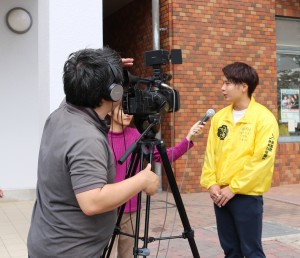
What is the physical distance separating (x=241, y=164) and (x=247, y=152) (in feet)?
0.30

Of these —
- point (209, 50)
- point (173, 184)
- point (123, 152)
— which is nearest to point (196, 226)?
point (123, 152)

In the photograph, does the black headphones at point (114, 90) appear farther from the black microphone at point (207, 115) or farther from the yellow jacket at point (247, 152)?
the yellow jacket at point (247, 152)

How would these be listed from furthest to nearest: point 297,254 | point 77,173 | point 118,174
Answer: point 297,254 < point 118,174 < point 77,173

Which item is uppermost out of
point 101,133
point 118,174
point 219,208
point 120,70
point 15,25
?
point 15,25

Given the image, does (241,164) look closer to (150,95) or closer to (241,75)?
(241,75)

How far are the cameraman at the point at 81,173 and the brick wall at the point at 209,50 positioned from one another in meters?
5.85

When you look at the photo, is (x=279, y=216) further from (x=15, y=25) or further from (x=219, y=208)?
(x=15, y=25)

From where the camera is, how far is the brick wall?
7992 millimetres

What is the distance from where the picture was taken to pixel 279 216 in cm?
616

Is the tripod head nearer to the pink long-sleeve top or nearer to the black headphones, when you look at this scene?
the pink long-sleeve top

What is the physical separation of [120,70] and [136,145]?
→ 0.56 m

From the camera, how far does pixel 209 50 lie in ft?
27.0

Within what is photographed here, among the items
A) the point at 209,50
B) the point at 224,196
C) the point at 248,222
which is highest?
the point at 209,50

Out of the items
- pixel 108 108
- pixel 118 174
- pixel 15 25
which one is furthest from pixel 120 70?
pixel 15 25
